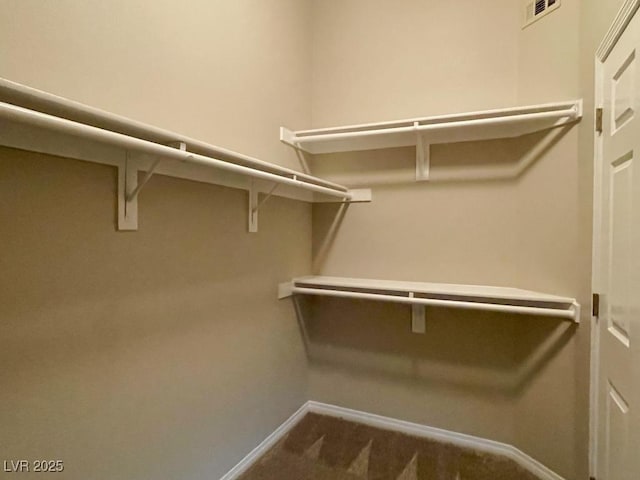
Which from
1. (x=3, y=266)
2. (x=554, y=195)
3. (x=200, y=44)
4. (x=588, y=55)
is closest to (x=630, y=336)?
(x=554, y=195)

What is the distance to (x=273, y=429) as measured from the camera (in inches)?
82.8

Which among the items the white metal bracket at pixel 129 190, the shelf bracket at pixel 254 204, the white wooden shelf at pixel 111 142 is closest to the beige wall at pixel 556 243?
the white wooden shelf at pixel 111 142

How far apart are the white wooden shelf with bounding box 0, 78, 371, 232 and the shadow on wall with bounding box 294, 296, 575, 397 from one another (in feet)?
4.09

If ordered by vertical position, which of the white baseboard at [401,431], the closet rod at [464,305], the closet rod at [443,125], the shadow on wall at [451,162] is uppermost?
the closet rod at [443,125]

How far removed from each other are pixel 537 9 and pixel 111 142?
231 cm

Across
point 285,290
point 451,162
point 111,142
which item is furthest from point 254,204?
point 451,162

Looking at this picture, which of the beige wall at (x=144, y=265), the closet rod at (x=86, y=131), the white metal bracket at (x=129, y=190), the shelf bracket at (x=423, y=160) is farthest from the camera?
the shelf bracket at (x=423, y=160)

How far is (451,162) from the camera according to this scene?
7.08 ft

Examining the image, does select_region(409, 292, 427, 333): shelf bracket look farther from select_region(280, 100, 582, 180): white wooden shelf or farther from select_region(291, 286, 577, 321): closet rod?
select_region(280, 100, 582, 180): white wooden shelf

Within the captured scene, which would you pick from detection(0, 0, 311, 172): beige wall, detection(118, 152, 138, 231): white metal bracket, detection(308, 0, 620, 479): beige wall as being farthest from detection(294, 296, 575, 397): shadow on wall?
detection(118, 152, 138, 231): white metal bracket

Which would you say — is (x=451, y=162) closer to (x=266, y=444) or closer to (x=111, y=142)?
(x=111, y=142)

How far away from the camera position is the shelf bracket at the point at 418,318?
2.21m

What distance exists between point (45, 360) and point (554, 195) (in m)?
2.37

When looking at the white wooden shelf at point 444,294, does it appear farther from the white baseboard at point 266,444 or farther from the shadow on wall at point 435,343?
the white baseboard at point 266,444
